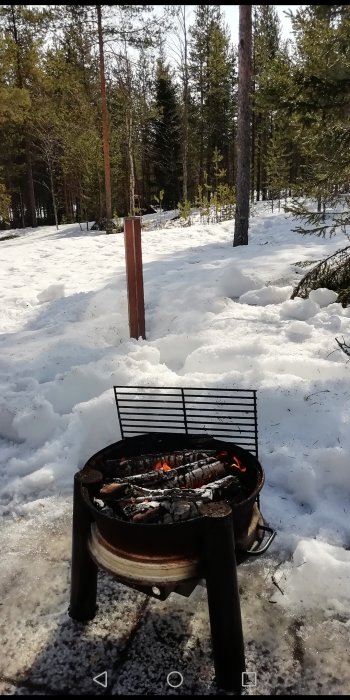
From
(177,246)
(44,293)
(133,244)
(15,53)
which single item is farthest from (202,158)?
(133,244)

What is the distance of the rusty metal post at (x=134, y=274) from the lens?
5.52m

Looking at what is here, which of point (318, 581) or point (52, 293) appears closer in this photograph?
point (318, 581)

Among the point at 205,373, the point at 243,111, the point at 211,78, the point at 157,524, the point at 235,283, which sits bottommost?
the point at 205,373

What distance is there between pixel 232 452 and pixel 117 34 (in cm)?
1887

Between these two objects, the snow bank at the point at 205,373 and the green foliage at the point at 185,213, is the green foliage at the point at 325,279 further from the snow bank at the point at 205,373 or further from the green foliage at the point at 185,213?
the green foliage at the point at 185,213

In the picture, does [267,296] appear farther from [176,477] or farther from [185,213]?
[185,213]

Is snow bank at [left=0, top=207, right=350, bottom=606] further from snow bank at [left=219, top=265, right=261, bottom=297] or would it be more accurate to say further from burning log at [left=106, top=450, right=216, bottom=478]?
burning log at [left=106, top=450, right=216, bottom=478]

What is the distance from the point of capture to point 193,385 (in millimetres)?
4188

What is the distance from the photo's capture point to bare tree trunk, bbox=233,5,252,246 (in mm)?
10469

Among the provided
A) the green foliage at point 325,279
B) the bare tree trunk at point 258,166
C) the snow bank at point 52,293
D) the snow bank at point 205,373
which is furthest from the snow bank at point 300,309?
the bare tree trunk at point 258,166

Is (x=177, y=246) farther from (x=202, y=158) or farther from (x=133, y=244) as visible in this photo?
(x=202, y=158)

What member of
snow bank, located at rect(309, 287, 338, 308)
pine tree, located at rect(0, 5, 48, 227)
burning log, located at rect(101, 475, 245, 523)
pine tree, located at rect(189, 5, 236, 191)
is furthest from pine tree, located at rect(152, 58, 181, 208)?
burning log, located at rect(101, 475, 245, 523)

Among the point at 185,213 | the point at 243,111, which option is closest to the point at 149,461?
the point at 243,111

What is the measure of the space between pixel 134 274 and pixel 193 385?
2.07 meters
